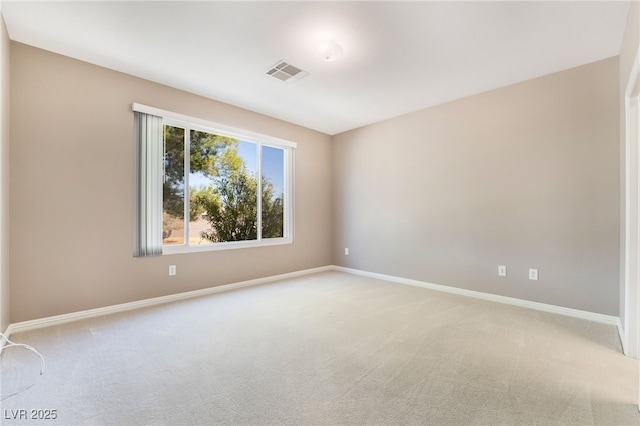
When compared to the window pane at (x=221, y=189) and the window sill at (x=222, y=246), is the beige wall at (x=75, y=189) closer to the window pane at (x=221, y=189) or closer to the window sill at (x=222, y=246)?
the window sill at (x=222, y=246)

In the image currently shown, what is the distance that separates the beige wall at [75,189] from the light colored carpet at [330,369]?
0.38 metres

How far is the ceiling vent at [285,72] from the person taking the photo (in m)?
3.04

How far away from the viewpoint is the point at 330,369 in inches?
77.2

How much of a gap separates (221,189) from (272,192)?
0.93 m

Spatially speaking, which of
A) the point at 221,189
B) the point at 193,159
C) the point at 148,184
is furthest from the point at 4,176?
the point at 221,189

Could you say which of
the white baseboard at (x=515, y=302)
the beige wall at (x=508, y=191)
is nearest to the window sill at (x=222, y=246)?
the beige wall at (x=508, y=191)

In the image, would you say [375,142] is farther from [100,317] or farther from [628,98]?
[100,317]

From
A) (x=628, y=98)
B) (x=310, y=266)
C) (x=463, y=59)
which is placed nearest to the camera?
(x=628, y=98)

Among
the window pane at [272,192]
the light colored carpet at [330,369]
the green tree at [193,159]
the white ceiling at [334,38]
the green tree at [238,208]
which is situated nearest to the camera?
the light colored carpet at [330,369]

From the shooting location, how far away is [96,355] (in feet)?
7.06

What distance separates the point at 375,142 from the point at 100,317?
449 centimetres

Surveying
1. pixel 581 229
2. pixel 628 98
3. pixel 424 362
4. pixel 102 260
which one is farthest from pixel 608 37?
pixel 102 260

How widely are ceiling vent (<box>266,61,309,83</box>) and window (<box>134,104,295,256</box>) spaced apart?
1.29 m

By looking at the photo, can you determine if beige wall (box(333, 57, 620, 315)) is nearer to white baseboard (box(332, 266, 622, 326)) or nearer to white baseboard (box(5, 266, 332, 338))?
white baseboard (box(332, 266, 622, 326))
